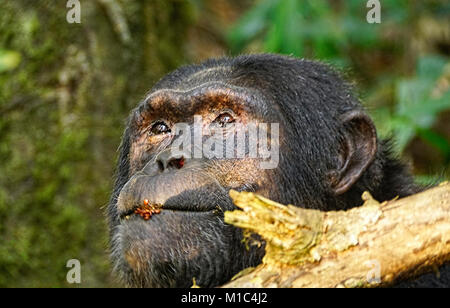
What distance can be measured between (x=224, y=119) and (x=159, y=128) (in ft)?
1.88

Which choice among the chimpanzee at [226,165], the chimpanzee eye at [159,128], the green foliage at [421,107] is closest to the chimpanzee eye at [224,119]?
the chimpanzee at [226,165]

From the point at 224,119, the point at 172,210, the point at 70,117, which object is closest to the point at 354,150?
the point at 224,119

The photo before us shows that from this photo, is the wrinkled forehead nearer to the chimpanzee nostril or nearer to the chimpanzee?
the chimpanzee

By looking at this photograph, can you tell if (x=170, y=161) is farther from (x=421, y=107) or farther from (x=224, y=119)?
(x=421, y=107)

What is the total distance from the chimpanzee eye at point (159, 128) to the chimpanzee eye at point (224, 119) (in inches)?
17.9

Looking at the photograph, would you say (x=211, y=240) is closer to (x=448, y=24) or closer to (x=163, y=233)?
(x=163, y=233)

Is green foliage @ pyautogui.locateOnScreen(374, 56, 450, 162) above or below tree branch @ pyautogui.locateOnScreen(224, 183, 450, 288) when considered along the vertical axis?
above

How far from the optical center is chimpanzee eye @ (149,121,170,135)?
512 centimetres

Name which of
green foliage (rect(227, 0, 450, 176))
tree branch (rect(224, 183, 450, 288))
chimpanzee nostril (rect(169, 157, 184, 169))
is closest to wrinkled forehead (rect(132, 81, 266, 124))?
chimpanzee nostril (rect(169, 157, 184, 169))

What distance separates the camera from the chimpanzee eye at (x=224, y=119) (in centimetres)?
484

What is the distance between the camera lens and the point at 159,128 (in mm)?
5148

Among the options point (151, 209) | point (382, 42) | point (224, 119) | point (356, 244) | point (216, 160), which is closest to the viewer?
point (356, 244)

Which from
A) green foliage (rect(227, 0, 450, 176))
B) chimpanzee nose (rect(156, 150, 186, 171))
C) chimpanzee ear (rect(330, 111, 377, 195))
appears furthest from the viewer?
green foliage (rect(227, 0, 450, 176))

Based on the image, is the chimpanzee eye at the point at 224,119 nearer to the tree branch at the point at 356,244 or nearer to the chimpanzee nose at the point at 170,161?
the chimpanzee nose at the point at 170,161
